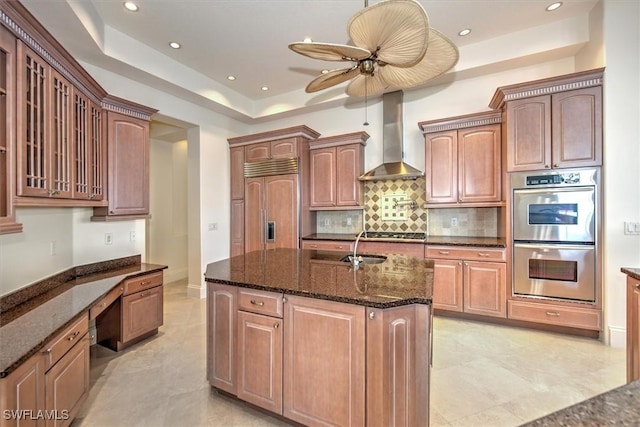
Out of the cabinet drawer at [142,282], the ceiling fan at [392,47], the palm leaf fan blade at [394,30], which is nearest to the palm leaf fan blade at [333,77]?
the ceiling fan at [392,47]

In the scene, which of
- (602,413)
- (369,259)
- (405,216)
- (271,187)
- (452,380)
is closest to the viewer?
(602,413)

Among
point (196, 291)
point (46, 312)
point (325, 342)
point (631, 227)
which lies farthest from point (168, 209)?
point (631, 227)

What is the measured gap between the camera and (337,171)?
4.46 metres

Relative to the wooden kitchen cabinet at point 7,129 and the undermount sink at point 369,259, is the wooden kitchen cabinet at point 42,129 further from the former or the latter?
the undermount sink at point 369,259

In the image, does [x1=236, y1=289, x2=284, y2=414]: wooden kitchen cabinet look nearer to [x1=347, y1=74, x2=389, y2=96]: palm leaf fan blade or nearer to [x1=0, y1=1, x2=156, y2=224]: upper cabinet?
[x1=0, y1=1, x2=156, y2=224]: upper cabinet

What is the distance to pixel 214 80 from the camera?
4.39m

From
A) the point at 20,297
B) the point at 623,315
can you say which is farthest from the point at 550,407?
the point at 20,297

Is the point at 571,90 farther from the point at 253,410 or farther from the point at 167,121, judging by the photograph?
the point at 167,121

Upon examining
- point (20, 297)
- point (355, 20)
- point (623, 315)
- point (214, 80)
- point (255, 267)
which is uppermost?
point (214, 80)

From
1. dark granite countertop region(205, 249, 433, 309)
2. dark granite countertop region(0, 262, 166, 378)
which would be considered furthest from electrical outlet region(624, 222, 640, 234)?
dark granite countertop region(0, 262, 166, 378)

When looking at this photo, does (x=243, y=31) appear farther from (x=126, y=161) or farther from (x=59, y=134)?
(x=59, y=134)

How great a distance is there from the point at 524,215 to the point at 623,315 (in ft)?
4.08

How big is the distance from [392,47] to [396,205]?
286 cm

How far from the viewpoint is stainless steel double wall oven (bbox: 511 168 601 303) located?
286 centimetres
